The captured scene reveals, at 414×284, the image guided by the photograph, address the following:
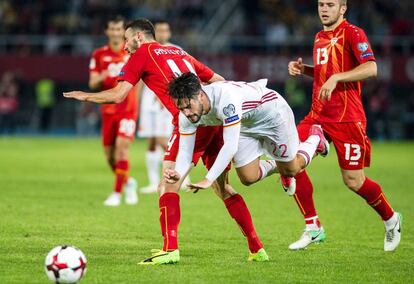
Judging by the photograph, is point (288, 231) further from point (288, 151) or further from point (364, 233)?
point (288, 151)

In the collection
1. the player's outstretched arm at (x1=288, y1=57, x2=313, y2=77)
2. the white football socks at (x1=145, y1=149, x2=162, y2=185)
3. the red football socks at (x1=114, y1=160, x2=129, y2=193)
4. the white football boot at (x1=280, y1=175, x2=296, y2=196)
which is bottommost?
the white football socks at (x1=145, y1=149, x2=162, y2=185)

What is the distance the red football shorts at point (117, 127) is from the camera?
47.2 feet

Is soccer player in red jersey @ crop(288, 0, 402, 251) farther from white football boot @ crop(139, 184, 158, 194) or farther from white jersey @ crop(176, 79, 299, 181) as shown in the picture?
white football boot @ crop(139, 184, 158, 194)

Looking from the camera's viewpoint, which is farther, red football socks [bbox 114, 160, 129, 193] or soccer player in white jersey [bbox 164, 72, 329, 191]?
red football socks [bbox 114, 160, 129, 193]

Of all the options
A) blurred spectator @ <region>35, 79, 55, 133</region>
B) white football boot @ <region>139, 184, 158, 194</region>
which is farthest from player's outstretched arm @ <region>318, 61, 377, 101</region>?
blurred spectator @ <region>35, 79, 55, 133</region>

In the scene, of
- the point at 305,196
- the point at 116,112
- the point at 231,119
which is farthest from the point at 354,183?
the point at 116,112

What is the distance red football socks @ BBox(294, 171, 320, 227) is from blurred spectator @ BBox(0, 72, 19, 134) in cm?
2348

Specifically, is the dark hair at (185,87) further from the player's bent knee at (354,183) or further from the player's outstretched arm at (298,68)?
the player's bent knee at (354,183)

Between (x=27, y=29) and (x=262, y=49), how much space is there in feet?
27.8

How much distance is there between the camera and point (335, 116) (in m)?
9.88

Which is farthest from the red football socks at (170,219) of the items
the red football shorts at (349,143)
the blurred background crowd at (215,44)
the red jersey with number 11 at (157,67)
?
the blurred background crowd at (215,44)

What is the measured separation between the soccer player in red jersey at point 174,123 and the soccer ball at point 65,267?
1431 millimetres

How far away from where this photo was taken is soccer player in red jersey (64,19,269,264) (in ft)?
28.8

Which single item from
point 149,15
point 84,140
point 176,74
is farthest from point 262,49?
point 176,74
